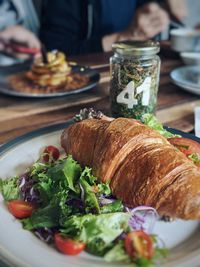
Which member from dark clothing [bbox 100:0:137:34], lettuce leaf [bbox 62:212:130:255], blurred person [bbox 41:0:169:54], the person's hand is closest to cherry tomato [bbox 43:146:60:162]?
lettuce leaf [bbox 62:212:130:255]

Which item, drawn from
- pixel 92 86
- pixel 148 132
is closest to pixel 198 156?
pixel 148 132

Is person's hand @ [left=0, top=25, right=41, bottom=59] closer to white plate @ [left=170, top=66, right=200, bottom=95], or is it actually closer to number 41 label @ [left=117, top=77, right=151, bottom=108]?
white plate @ [left=170, top=66, right=200, bottom=95]

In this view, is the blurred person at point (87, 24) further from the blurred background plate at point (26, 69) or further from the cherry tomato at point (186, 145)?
the cherry tomato at point (186, 145)

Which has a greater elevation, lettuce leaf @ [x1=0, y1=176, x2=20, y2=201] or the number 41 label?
the number 41 label

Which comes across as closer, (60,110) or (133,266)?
(133,266)

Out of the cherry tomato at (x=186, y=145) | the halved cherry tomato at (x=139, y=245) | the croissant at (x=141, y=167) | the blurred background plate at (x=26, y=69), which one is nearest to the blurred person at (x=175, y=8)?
the blurred background plate at (x=26, y=69)

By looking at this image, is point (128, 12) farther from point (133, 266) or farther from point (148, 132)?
point (133, 266)
